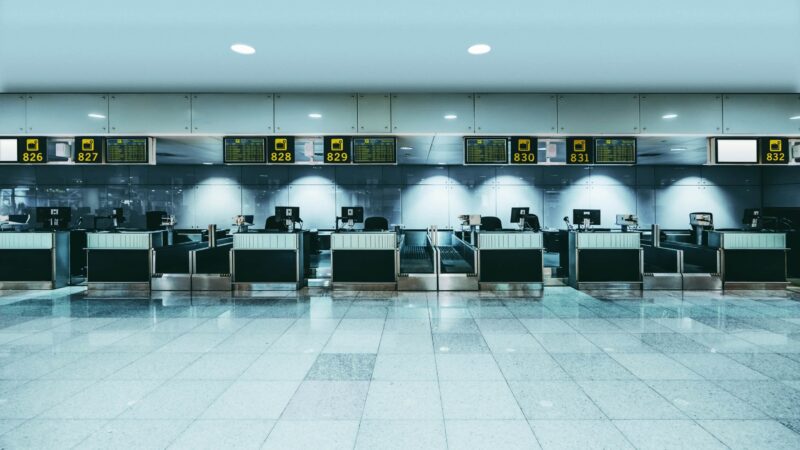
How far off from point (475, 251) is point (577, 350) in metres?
4.09

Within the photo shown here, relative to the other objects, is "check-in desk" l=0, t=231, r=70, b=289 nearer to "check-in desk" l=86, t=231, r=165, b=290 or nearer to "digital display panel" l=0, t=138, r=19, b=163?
"check-in desk" l=86, t=231, r=165, b=290

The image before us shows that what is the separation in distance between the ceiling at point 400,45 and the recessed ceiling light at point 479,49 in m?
0.11

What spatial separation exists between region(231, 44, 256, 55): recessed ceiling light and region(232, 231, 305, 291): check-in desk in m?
3.77

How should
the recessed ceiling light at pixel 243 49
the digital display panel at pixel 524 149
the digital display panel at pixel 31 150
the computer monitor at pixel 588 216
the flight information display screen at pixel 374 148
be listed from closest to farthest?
the recessed ceiling light at pixel 243 49
the digital display panel at pixel 31 150
the flight information display screen at pixel 374 148
the digital display panel at pixel 524 149
the computer monitor at pixel 588 216

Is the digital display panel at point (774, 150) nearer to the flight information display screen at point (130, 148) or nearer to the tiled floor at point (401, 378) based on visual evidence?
the tiled floor at point (401, 378)

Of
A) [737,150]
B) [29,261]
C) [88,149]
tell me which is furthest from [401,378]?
[29,261]

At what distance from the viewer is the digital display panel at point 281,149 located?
25.8 feet

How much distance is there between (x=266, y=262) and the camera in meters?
8.54

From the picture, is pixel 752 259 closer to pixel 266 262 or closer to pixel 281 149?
pixel 281 149

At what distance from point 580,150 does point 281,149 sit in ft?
18.3

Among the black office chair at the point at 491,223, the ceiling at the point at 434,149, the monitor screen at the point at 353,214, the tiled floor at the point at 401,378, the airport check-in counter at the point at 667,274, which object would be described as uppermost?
the ceiling at the point at 434,149

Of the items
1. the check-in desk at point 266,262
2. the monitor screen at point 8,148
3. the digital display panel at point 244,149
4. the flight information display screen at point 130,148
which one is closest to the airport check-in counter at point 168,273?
the check-in desk at point 266,262

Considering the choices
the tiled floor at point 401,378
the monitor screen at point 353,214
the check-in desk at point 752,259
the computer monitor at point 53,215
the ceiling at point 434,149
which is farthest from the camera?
the monitor screen at point 353,214

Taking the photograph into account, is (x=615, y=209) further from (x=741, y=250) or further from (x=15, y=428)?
(x=15, y=428)
